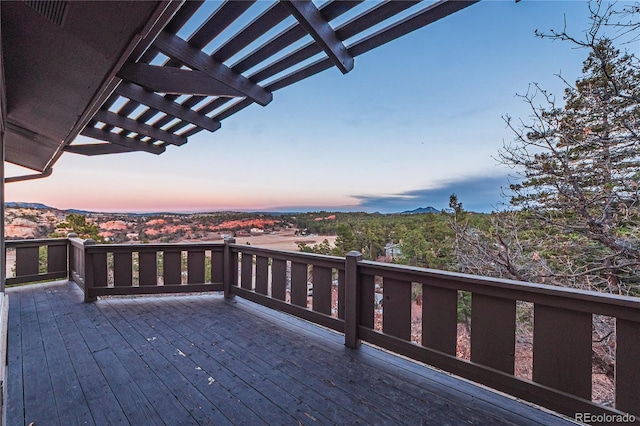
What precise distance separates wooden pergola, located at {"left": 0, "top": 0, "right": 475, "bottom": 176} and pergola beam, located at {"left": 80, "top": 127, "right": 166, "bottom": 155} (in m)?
0.46

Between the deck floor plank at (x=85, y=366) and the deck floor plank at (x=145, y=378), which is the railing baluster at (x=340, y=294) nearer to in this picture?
the deck floor plank at (x=145, y=378)

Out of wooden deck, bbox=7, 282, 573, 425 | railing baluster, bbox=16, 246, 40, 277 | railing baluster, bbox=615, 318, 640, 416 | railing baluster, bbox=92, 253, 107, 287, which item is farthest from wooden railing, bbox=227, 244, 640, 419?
railing baluster, bbox=16, 246, 40, 277

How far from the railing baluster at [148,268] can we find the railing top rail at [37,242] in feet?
7.38

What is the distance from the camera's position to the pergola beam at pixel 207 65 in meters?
1.97

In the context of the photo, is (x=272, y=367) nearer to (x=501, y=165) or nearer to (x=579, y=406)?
(x=579, y=406)

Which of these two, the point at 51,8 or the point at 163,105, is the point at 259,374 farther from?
the point at 163,105

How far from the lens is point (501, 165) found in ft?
15.8

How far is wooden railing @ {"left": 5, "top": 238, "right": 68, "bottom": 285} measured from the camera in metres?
4.84

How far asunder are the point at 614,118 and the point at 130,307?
281 inches

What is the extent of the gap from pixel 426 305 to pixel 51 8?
2.91 meters

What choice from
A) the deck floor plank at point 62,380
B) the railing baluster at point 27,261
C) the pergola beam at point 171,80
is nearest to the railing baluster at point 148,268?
the deck floor plank at point 62,380

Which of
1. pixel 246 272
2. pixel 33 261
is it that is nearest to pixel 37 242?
pixel 33 261

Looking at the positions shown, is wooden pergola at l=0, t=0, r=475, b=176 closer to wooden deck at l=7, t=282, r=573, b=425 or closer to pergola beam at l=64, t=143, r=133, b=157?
pergola beam at l=64, t=143, r=133, b=157

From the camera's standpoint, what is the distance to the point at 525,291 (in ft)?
6.21
